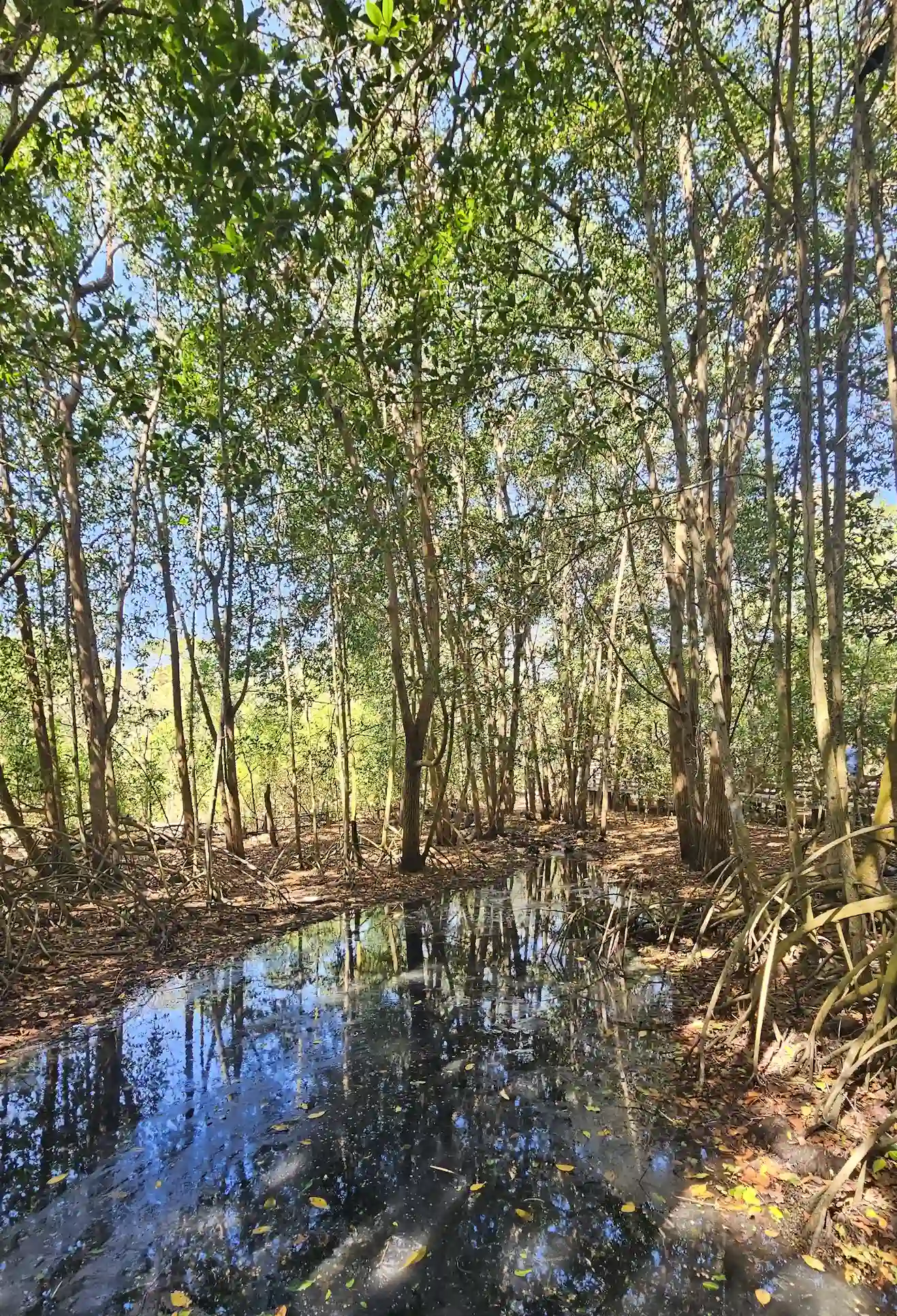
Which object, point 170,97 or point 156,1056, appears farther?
point 156,1056

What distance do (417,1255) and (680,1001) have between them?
11.1ft

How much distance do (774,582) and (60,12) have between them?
5.33 m

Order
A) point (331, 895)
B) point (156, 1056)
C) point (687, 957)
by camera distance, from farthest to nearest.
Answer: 1. point (331, 895)
2. point (687, 957)
3. point (156, 1056)

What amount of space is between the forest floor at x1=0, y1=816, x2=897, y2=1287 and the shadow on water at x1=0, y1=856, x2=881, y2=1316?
0.61 ft

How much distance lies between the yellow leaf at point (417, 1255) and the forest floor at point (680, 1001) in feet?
4.19

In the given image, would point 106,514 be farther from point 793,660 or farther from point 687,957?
point 793,660

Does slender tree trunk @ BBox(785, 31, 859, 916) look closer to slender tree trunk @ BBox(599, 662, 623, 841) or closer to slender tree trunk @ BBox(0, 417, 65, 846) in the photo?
slender tree trunk @ BBox(0, 417, 65, 846)

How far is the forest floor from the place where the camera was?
10.3 feet

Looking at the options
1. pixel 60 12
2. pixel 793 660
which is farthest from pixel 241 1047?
pixel 793 660

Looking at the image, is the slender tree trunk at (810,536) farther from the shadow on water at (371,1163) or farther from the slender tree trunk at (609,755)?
the slender tree trunk at (609,755)

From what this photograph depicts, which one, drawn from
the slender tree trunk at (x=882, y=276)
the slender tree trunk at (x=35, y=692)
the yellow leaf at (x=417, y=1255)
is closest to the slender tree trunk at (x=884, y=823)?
the slender tree trunk at (x=882, y=276)

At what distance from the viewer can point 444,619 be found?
13.6 m


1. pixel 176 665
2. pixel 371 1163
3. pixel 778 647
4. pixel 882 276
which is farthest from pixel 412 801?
pixel 882 276

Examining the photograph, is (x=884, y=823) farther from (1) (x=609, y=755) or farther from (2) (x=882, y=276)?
(1) (x=609, y=755)
